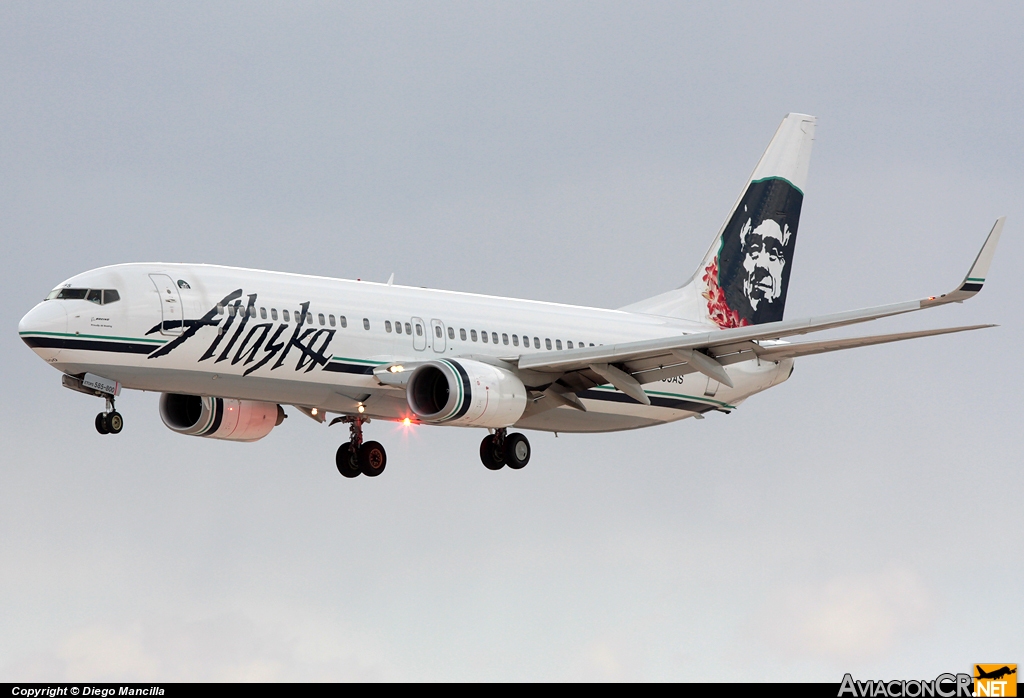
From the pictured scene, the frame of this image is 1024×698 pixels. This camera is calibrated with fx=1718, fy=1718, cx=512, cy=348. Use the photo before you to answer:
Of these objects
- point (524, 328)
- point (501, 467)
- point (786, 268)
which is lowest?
point (501, 467)

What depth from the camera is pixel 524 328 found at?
4981 centimetres

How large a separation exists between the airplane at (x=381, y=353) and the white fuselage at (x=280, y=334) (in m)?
0.04

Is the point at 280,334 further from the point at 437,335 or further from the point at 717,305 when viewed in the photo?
the point at 717,305

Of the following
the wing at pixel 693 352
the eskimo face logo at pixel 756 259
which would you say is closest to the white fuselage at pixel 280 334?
the wing at pixel 693 352

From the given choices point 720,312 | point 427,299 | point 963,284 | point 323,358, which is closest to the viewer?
point 963,284

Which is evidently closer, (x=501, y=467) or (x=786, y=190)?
(x=501, y=467)

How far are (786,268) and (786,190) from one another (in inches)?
108

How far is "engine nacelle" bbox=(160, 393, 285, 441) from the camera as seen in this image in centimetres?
5000

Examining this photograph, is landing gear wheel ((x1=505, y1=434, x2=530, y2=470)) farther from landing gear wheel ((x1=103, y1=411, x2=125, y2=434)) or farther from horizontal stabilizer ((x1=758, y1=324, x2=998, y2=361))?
landing gear wheel ((x1=103, y1=411, x2=125, y2=434))

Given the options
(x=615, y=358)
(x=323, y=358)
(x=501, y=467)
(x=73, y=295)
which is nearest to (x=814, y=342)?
(x=615, y=358)

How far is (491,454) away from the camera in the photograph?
49188 mm

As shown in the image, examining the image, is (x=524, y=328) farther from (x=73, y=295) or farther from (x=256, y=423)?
(x=73, y=295)

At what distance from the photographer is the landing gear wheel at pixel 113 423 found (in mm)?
42531

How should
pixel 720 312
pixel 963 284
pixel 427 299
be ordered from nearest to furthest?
pixel 963 284 < pixel 427 299 < pixel 720 312
